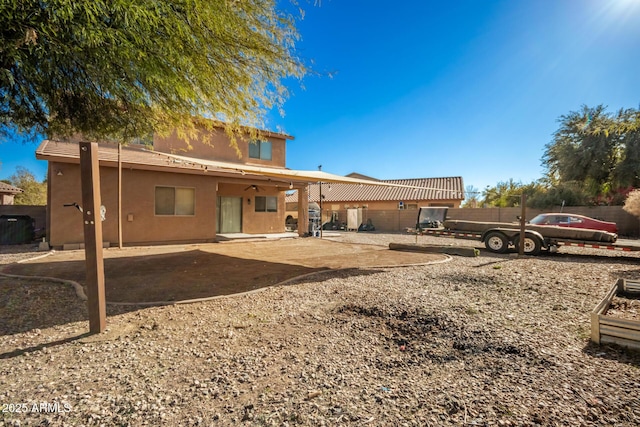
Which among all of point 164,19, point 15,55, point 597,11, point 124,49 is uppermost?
point 597,11

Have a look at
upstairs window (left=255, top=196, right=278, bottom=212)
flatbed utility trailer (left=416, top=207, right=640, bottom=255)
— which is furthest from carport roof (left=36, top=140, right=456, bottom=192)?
flatbed utility trailer (left=416, top=207, right=640, bottom=255)

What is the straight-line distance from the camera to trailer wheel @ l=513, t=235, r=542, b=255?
29.9ft

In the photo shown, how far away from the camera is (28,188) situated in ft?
86.9

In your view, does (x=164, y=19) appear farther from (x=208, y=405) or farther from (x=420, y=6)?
(x=420, y=6)

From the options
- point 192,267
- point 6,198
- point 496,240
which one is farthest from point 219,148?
point 6,198

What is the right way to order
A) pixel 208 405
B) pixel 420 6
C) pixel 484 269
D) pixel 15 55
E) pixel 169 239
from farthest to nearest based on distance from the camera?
1. pixel 169 239
2. pixel 420 6
3. pixel 484 269
4. pixel 15 55
5. pixel 208 405

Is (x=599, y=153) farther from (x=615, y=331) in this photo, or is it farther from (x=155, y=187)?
(x=155, y=187)

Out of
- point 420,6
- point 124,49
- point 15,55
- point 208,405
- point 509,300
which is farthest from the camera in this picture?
point 420,6

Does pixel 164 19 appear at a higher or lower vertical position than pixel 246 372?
higher

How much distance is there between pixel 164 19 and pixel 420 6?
7.39 meters

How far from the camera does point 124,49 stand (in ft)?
12.4

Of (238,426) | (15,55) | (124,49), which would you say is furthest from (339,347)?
(15,55)

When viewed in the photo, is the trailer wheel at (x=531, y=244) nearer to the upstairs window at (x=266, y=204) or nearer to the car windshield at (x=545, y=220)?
the car windshield at (x=545, y=220)

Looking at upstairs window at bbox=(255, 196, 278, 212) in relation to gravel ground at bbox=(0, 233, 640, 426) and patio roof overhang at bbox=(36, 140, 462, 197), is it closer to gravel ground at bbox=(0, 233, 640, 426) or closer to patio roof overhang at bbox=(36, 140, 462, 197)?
patio roof overhang at bbox=(36, 140, 462, 197)
